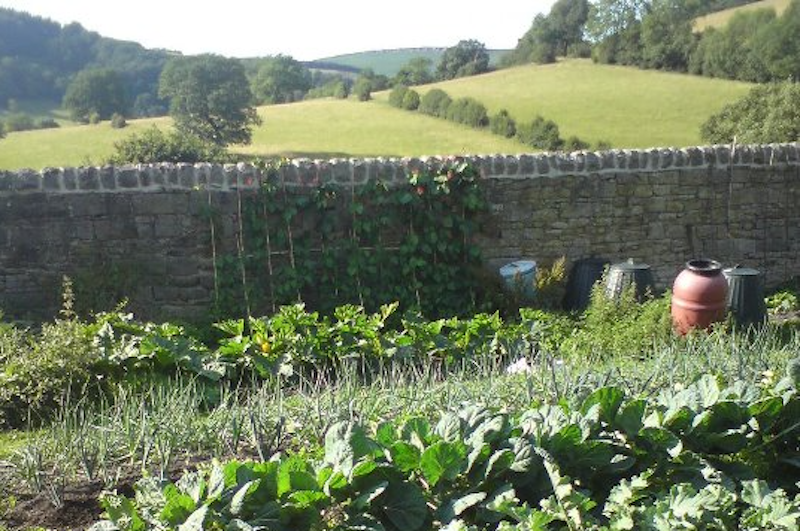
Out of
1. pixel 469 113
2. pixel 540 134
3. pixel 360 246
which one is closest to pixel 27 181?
pixel 360 246

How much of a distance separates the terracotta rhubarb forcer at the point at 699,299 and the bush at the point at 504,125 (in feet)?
80.4

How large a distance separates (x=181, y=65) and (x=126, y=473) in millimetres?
41221

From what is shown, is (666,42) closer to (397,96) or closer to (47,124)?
(397,96)

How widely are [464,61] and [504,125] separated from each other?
16123mm

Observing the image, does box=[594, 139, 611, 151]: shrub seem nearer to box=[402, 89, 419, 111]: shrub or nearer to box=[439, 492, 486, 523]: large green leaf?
box=[402, 89, 419, 111]: shrub

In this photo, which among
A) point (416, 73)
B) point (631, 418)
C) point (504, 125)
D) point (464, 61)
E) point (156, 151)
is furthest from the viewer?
point (464, 61)

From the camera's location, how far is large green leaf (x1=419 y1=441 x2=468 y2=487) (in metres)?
3.10

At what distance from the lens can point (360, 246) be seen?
8992mm

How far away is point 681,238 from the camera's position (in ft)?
33.8

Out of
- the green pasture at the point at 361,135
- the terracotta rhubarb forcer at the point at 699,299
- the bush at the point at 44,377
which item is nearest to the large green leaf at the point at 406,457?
the bush at the point at 44,377

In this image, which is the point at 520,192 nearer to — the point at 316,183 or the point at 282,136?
the point at 316,183

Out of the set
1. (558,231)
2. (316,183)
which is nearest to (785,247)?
(558,231)

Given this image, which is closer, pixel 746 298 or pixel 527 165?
pixel 746 298

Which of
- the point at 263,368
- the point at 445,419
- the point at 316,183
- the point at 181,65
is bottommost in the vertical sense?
the point at 263,368
